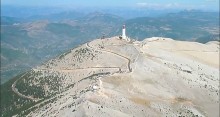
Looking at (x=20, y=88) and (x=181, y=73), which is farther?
(x=20, y=88)

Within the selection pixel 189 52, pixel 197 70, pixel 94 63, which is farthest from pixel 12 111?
pixel 189 52

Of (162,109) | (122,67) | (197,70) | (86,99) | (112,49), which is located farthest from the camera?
(112,49)

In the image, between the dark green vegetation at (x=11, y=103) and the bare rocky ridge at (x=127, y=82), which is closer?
the bare rocky ridge at (x=127, y=82)

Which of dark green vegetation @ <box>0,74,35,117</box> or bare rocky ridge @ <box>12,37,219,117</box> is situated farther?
dark green vegetation @ <box>0,74,35,117</box>

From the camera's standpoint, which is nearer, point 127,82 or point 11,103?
point 127,82

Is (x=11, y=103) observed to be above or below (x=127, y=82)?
below

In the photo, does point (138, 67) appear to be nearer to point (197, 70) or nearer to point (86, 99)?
point (197, 70)

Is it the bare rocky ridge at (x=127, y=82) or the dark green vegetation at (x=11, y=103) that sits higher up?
the bare rocky ridge at (x=127, y=82)

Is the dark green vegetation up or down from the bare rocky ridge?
down
